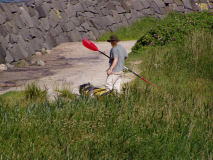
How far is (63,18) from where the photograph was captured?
16203mm

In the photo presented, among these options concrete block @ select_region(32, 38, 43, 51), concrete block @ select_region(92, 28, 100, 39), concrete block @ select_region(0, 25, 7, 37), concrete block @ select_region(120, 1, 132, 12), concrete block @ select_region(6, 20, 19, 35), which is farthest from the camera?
concrete block @ select_region(120, 1, 132, 12)

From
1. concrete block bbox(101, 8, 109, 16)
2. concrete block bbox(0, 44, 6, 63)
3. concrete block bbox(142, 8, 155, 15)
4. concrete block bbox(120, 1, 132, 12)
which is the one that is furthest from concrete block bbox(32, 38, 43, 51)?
concrete block bbox(142, 8, 155, 15)

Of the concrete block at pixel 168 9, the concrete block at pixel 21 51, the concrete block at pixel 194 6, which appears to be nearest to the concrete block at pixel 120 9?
the concrete block at pixel 168 9

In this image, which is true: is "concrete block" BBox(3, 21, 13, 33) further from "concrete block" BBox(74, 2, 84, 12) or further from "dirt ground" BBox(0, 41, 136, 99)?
"concrete block" BBox(74, 2, 84, 12)

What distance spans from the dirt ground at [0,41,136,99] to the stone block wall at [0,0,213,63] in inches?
25.0

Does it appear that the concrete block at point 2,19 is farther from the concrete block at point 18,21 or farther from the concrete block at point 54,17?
the concrete block at point 54,17

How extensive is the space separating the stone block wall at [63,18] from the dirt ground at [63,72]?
0.63 metres

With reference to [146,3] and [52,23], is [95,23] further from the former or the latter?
[146,3]

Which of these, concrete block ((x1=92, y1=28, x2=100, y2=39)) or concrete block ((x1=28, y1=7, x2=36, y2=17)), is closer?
concrete block ((x1=28, y1=7, x2=36, y2=17))

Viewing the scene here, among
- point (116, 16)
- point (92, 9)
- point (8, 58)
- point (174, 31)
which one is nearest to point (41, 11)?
point (92, 9)

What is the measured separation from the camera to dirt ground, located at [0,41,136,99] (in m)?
9.20

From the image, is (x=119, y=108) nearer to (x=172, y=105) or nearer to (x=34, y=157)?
(x=172, y=105)

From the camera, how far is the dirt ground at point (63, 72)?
9.20m

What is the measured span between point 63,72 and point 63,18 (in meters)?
5.75
